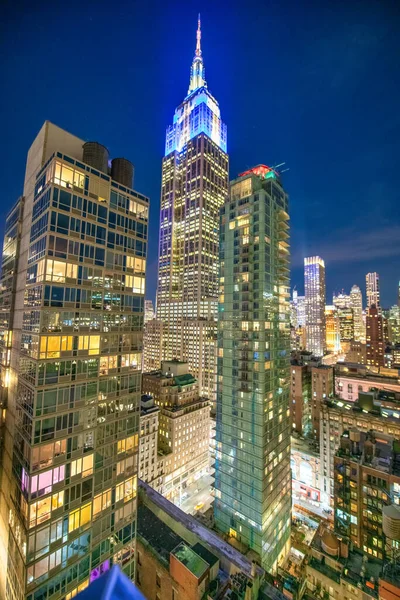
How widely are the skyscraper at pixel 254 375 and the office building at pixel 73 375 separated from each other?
22.5 m

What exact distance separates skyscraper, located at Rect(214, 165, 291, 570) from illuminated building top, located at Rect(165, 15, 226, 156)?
446 feet

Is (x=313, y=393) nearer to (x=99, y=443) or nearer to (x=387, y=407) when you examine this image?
(x=387, y=407)

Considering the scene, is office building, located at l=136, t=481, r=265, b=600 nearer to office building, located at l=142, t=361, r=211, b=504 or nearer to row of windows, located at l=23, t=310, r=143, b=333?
row of windows, located at l=23, t=310, r=143, b=333

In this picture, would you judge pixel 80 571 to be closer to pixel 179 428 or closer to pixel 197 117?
pixel 179 428

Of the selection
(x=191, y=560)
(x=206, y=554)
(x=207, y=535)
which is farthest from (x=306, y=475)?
(x=191, y=560)

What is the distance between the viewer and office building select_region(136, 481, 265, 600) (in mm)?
24469

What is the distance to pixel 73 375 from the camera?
24.6 m

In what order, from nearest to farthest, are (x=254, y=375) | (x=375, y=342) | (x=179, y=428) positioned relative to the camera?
(x=254, y=375)
(x=179, y=428)
(x=375, y=342)

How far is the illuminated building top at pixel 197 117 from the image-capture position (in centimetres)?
16075

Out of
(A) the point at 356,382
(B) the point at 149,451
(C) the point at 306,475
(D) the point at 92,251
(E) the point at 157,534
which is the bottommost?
(C) the point at 306,475

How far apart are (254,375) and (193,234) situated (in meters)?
114

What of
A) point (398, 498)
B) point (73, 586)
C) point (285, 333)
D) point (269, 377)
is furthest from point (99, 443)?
point (398, 498)

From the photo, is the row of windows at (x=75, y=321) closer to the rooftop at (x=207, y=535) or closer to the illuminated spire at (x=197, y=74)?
the rooftop at (x=207, y=535)

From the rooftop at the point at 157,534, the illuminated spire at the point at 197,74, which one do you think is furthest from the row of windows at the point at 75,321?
the illuminated spire at the point at 197,74
